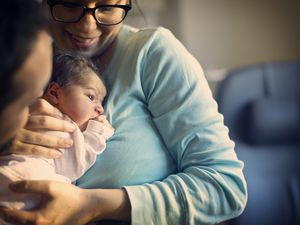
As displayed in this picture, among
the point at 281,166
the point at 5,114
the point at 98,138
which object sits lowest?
the point at 281,166

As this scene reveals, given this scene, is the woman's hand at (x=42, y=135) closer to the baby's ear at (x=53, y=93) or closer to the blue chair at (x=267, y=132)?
the baby's ear at (x=53, y=93)

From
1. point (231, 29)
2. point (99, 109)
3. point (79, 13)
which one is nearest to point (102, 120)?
point (99, 109)

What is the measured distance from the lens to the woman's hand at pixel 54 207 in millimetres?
882

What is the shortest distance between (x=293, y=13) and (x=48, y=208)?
6.48 ft

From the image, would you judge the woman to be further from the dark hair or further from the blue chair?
the blue chair

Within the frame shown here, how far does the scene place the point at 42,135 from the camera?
933 mm

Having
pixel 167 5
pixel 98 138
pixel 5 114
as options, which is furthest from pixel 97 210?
pixel 167 5

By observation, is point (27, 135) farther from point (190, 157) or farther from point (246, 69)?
point (246, 69)

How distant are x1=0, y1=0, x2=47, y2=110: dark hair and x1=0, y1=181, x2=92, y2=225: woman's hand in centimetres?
33

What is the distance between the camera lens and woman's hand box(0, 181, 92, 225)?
88cm

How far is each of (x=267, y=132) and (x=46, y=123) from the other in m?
1.06

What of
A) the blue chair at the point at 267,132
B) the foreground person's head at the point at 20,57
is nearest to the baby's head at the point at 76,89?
the foreground person's head at the point at 20,57

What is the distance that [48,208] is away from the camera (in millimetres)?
908

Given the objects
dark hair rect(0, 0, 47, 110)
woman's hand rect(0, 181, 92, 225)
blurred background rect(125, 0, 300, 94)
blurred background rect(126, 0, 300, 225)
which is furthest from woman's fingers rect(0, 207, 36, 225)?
blurred background rect(125, 0, 300, 94)
